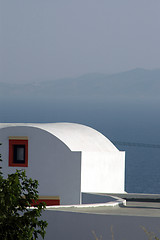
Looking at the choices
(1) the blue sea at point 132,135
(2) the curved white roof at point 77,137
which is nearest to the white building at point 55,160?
(2) the curved white roof at point 77,137

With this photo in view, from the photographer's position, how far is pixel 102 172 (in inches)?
1266

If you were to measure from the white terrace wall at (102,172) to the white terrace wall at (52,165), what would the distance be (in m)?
0.41

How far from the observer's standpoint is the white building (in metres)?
30.6

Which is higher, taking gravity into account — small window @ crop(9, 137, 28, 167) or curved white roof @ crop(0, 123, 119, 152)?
curved white roof @ crop(0, 123, 119, 152)

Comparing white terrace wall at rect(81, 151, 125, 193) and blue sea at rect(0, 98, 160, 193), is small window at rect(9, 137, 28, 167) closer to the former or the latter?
white terrace wall at rect(81, 151, 125, 193)

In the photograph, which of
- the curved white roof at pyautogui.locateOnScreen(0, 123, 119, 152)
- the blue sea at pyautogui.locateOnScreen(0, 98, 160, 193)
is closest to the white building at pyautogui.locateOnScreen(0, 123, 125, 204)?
the curved white roof at pyautogui.locateOnScreen(0, 123, 119, 152)

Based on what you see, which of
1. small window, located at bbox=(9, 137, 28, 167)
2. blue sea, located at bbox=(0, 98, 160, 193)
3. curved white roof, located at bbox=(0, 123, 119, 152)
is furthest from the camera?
blue sea, located at bbox=(0, 98, 160, 193)

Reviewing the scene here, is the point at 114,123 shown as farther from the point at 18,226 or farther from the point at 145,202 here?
the point at 18,226

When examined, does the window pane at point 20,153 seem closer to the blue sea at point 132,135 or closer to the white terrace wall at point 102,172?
the white terrace wall at point 102,172

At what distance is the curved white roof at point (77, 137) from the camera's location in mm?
31484

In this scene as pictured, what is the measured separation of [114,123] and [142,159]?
46383 millimetres

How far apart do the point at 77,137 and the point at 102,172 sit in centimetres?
196

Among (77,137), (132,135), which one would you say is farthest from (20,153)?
(132,135)

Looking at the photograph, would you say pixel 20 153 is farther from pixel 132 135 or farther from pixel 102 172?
pixel 132 135
